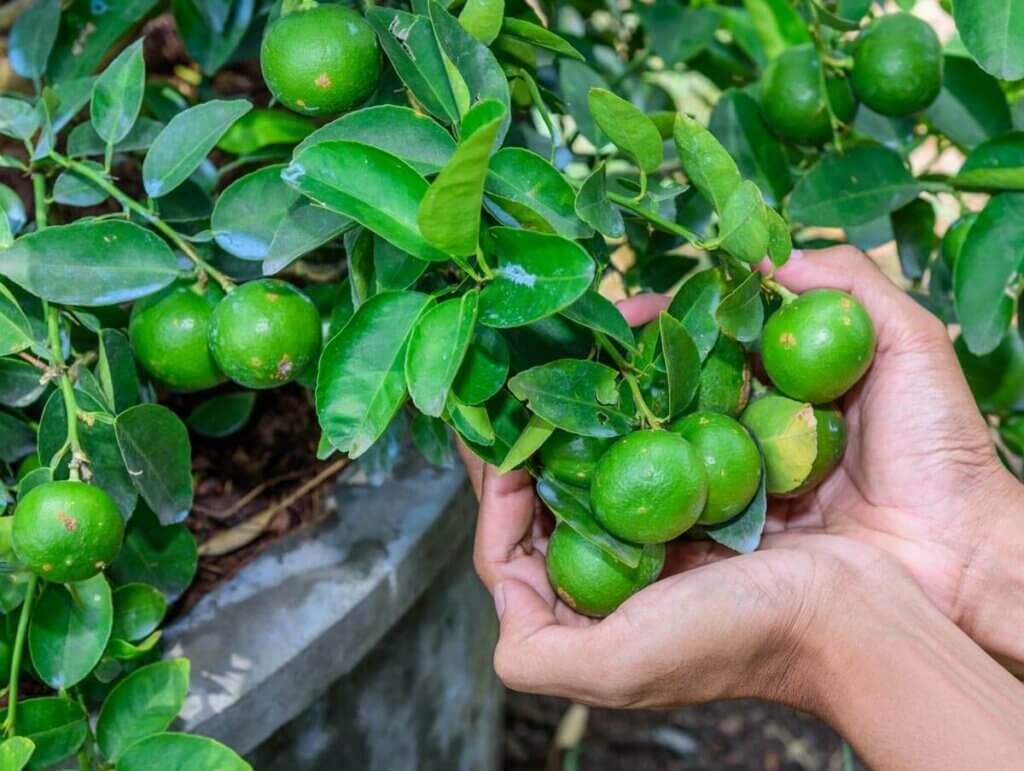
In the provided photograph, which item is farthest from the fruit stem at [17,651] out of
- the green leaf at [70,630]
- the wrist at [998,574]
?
the wrist at [998,574]

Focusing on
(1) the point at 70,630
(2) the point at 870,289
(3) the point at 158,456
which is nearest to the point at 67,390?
(3) the point at 158,456

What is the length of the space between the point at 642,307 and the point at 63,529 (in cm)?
44

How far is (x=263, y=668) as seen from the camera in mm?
807

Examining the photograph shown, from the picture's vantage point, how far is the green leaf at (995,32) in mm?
694

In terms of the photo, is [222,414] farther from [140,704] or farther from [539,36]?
[539,36]

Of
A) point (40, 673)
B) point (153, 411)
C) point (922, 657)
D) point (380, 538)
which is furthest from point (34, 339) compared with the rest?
point (922, 657)

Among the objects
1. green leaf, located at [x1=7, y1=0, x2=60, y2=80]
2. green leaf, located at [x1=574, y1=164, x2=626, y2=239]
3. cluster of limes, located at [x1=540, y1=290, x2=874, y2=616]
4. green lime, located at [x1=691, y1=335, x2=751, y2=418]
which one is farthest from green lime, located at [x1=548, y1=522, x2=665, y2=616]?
green leaf, located at [x1=7, y1=0, x2=60, y2=80]

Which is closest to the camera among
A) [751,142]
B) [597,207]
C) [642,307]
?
[597,207]

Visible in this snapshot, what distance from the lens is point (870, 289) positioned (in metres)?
0.83

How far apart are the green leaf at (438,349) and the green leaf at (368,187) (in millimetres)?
31

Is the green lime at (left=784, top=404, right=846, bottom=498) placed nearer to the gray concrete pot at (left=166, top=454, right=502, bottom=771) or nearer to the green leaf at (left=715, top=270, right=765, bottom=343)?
the green leaf at (left=715, top=270, right=765, bottom=343)

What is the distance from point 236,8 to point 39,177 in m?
0.25

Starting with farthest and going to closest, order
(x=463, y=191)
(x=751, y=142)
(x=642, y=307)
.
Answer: (x=751, y=142) → (x=642, y=307) → (x=463, y=191)

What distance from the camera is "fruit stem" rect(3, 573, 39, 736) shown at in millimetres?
683
